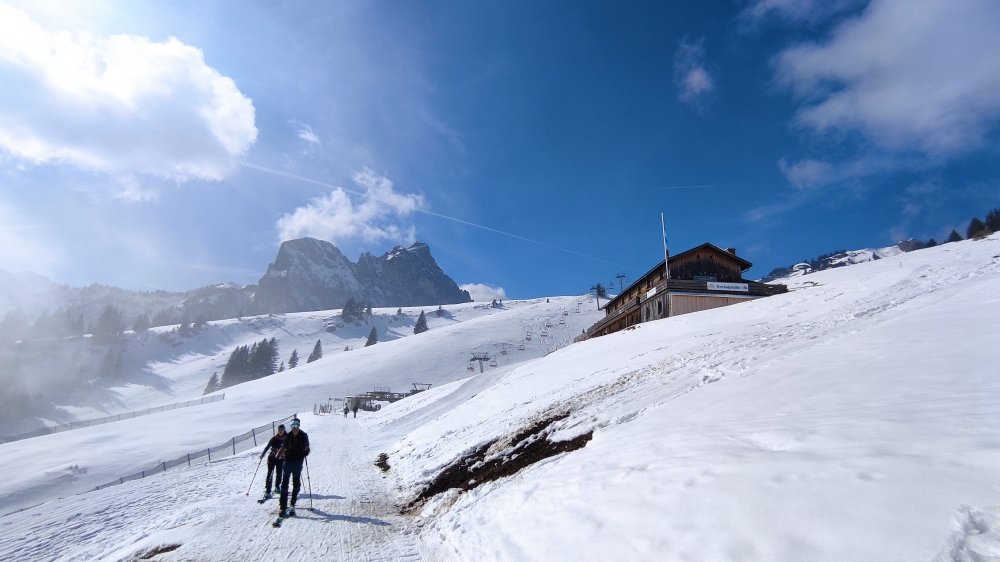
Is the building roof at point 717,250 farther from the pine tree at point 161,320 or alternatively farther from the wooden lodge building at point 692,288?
the pine tree at point 161,320

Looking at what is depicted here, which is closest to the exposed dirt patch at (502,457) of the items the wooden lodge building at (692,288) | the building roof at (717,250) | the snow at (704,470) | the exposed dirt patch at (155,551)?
the snow at (704,470)

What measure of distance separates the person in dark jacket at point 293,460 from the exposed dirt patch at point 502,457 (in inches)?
96.9

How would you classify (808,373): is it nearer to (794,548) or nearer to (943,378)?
(943,378)

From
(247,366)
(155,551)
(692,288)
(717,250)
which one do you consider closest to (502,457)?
(155,551)

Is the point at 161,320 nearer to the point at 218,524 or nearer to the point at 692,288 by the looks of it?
the point at 692,288

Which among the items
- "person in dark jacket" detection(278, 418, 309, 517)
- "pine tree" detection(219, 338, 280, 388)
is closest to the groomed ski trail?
"person in dark jacket" detection(278, 418, 309, 517)

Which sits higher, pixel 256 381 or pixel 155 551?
pixel 256 381

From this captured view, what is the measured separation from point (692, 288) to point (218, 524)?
99.7 feet

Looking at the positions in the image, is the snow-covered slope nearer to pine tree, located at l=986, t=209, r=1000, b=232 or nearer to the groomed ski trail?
the groomed ski trail

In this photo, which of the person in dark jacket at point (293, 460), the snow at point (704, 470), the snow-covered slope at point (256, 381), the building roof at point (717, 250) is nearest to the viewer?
the snow at point (704, 470)

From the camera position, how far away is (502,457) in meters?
10.3

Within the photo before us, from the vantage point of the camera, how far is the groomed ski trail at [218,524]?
7102 millimetres

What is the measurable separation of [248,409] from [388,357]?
33139mm

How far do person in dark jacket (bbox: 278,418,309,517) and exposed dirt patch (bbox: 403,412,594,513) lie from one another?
2.46m
